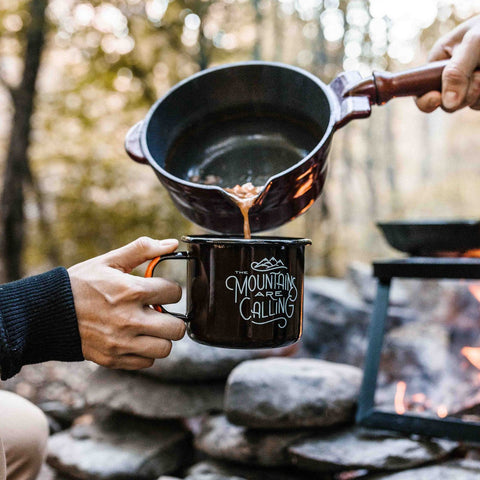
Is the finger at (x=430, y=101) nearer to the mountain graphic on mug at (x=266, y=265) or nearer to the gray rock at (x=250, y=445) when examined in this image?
the mountain graphic on mug at (x=266, y=265)

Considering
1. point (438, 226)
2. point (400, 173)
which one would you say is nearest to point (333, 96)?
point (438, 226)

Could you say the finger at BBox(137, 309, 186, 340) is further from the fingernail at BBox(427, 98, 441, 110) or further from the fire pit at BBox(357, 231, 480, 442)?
the fire pit at BBox(357, 231, 480, 442)

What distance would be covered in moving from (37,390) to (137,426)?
1156 millimetres

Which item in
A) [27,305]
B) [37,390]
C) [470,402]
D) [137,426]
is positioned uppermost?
[27,305]

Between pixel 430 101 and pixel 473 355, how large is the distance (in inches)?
56.5

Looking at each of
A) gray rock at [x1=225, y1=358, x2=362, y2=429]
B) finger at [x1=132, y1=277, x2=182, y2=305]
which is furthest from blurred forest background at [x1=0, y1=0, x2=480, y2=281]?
finger at [x1=132, y1=277, x2=182, y2=305]

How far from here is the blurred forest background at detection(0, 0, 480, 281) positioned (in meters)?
3.98

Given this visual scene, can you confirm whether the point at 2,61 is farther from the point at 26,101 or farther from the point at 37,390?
the point at 37,390

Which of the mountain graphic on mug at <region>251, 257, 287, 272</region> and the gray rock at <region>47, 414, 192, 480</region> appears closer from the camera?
the mountain graphic on mug at <region>251, 257, 287, 272</region>

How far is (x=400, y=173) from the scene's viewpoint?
5.30 metres

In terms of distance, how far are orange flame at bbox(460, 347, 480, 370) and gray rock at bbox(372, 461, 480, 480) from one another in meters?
0.70

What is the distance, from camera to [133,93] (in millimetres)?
4551

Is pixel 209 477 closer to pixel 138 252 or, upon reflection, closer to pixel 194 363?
pixel 194 363

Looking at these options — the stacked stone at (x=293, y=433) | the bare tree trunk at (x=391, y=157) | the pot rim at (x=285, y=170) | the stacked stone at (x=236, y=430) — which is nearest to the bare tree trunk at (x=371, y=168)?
the bare tree trunk at (x=391, y=157)
